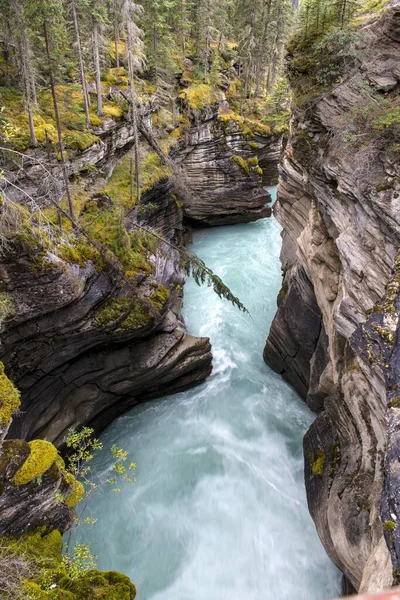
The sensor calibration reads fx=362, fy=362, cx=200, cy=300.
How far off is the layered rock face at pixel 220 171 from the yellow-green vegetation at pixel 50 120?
868 centimetres

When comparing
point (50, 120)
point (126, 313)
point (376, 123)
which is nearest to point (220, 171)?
point (50, 120)

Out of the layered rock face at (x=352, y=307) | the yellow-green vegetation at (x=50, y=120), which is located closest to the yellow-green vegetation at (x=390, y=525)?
the layered rock face at (x=352, y=307)

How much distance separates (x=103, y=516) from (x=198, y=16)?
38181 millimetres

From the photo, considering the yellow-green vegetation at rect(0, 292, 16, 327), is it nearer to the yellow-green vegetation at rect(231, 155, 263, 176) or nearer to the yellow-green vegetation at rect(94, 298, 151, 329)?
the yellow-green vegetation at rect(94, 298, 151, 329)

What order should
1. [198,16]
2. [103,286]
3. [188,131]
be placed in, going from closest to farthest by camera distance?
[103,286], [188,131], [198,16]

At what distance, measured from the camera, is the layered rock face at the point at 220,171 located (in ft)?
88.0

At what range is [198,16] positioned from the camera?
32.1m

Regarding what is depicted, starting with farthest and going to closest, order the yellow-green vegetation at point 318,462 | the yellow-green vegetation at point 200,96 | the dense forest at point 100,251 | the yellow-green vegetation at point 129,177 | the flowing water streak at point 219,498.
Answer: the yellow-green vegetation at point 200,96
the yellow-green vegetation at point 129,177
the flowing water streak at point 219,498
the yellow-green vegetation at point 318,462
the dense forest at point 100,251

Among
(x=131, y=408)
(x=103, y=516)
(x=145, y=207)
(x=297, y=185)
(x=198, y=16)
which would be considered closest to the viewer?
(x=103, y=516)

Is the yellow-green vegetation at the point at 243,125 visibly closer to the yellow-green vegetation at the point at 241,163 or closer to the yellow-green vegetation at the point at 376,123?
the yellow-green vegetation at the point at 241,163

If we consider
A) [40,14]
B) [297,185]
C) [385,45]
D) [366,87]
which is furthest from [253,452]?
[40,14]

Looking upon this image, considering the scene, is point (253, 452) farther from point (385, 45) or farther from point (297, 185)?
point (385, 45)

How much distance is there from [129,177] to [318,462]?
1699cm

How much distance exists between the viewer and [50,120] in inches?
687
